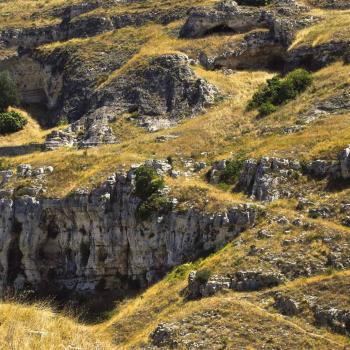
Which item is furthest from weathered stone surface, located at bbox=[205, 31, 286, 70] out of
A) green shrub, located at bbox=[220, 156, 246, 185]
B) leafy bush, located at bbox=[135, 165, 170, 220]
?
leafy bush, located at bbox=[135, 165, 170, 220]

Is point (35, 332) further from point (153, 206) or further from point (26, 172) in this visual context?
point (26, 172)

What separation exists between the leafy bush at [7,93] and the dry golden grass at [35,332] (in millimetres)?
52751

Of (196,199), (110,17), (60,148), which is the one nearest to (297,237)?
(196,199)

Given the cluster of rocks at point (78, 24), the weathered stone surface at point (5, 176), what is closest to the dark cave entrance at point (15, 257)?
the weathered stone surface at point (5, 176)

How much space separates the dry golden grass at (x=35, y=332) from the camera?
60.8ft

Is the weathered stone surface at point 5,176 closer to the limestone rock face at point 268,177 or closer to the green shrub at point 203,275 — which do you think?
the limestone rock face at point 268,177

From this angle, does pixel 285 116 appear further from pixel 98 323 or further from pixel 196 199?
pixel 98 323

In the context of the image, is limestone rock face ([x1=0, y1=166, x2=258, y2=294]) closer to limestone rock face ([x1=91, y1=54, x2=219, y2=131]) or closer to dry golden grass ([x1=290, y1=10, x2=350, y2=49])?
limestone rock face ([x1=91, y1=54, x2=219, y2=131])

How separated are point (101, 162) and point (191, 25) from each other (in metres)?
26.1

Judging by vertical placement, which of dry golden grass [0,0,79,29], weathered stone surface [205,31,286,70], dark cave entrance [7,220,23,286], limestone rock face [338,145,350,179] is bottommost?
dark cave entrance [7,220,23,286]

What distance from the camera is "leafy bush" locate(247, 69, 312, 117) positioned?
52.9m

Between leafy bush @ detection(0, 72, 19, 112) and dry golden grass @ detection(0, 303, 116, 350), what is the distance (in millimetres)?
52751

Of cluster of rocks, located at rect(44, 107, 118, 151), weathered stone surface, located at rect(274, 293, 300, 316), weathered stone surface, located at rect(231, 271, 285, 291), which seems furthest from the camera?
cluster of rocks, located at rect(44, 107, 118, 151)

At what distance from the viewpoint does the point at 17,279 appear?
44656 millimetres
